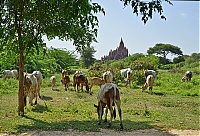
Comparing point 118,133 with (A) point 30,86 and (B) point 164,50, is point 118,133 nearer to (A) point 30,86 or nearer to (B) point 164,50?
(A) point 30,86

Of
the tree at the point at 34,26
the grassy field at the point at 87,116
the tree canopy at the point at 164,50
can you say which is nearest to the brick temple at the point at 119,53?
the tree canopy at the point at 164,50

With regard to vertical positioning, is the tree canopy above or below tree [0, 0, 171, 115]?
above

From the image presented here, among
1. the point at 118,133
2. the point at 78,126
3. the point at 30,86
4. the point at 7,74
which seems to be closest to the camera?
the point at 118,133

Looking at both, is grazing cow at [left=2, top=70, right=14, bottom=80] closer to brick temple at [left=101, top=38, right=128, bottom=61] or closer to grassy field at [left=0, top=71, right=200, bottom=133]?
grassy field at [left=0, top=71, right=200, bottom=133]

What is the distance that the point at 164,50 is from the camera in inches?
2210

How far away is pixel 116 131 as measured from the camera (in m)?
8.14

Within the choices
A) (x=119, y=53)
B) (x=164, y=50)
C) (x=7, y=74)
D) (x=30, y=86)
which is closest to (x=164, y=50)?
(x=164, y=50)

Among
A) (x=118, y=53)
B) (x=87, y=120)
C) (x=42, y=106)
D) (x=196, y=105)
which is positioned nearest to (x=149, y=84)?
(x=196, y=105)

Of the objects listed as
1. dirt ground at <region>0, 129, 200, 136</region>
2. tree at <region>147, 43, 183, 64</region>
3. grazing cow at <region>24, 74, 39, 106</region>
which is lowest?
dirt ground at <region>0, 129, 200, 136</region>

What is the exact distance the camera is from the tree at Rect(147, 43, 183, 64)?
55719mm

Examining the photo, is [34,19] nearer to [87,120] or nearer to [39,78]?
[87,120]

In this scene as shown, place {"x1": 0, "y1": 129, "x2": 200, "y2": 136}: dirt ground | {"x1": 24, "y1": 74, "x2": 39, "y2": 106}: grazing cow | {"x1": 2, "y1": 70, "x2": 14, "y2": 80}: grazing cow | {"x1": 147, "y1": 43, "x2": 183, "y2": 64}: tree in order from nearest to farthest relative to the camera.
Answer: {"x1": 0, "y1": 129, "x2": 200, "y2": 136}: dirt ground
{"x1": 24, "y1": 74, "x2": 39, "y2": 106}: grazing cow
{"x1": 2, "y1": 70, "x2": 14, "y2": 80}: grazing cow
{"x1": 147, "y1": 43, "x2": 183, "y2": 64}: tree

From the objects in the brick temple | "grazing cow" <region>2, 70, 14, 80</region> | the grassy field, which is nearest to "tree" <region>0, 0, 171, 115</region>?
the grassy field

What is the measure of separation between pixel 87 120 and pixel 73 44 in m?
2.65
